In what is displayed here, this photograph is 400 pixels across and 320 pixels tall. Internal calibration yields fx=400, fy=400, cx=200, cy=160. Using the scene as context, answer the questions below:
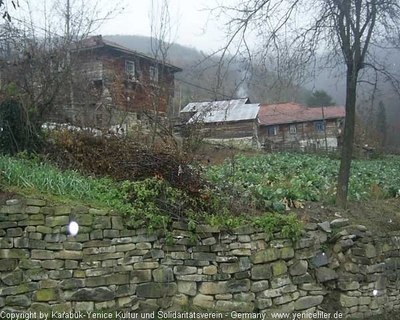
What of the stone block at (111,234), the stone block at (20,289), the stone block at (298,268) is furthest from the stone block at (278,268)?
the stone block at (20,289)

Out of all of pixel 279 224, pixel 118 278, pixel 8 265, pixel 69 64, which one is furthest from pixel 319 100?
pixel 8 265

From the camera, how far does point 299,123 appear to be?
4328 cm

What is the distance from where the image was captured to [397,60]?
883 centimetres

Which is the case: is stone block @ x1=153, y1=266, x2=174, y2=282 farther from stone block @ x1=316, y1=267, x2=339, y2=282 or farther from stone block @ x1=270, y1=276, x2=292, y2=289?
→ stone block @ x1=316, y1=267, x2=339, y2=282

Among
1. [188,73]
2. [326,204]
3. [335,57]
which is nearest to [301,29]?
[335,57]

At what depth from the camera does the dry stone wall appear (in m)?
5.24

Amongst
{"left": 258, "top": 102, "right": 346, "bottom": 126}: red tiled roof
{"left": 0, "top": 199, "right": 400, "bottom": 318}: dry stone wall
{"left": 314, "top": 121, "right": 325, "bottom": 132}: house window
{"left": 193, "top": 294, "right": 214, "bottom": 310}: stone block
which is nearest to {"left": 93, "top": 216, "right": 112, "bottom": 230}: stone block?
{"left": 0, "top": 199, "right": 400, "bottom": 318}: dry stone wall

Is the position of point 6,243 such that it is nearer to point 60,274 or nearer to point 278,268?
point 60,274

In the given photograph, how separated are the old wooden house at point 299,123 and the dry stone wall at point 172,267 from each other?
112 feet

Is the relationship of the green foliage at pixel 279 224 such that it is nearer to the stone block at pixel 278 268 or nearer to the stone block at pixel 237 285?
the stone block at pixel 278 268

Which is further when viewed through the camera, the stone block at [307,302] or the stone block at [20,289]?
the stone block at [307,302]

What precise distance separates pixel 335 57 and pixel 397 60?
154 centimetres

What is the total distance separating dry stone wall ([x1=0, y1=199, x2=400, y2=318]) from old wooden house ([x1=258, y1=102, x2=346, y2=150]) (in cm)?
3422

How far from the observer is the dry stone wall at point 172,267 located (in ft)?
17.2
